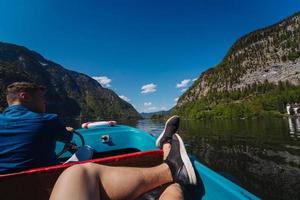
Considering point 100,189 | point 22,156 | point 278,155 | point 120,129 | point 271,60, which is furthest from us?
point 271,60

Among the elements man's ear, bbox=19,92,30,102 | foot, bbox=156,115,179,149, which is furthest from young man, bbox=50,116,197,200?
man's ear, bbox=19,92,30,102

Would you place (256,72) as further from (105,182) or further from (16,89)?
(105,182)

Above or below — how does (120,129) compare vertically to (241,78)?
below

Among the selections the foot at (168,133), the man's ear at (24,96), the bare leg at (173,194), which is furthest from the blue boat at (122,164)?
the man's ear at (24,96)

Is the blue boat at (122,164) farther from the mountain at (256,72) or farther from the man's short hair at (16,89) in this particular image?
the mountain at (256,72)

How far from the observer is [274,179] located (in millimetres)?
6922

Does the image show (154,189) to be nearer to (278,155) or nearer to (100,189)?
(100,189)

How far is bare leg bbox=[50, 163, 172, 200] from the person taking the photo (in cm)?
179

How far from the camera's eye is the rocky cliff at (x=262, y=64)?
144 meters

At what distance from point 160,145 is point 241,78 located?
558 feet

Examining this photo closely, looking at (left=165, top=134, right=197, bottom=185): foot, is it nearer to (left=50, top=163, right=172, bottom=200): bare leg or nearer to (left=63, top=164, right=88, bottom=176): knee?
(left=50, top=163, right=172, bottom=200): bare leg

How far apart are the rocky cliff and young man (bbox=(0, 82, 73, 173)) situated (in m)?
142

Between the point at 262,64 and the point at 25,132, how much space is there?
6857 inches

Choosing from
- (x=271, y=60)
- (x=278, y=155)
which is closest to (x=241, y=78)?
(x=271, y=60)
